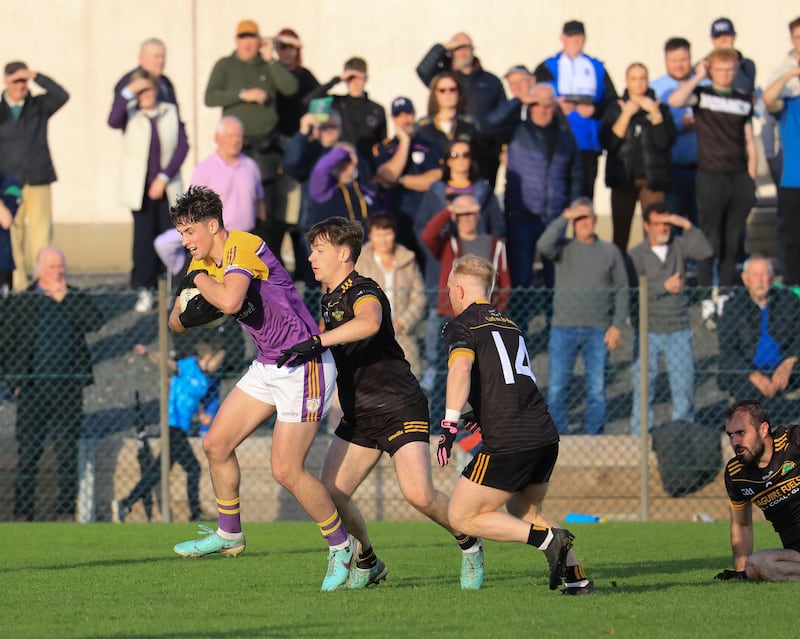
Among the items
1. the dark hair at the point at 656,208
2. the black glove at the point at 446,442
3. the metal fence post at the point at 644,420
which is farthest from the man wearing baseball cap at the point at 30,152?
the black glove at the point at 446,442

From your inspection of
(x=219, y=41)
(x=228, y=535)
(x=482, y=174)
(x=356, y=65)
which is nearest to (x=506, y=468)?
(x=228, y=535)

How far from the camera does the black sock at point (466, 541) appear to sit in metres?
7.55

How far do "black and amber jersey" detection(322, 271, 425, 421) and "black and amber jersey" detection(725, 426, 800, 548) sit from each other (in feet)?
6.03

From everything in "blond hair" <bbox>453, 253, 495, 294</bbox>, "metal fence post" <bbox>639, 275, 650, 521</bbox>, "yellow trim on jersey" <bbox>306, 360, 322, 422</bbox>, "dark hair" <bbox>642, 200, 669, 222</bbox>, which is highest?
"blond hair" <bbox>453, 253, 495, 294</bbox>

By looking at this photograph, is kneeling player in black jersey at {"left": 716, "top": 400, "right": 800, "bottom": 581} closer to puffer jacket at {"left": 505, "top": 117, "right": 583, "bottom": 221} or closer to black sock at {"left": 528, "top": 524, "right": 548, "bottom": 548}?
black sock at {"left": 528, "top": 524, "right": 548, "bottom": 548}

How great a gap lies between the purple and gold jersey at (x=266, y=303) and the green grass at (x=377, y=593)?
1326mm

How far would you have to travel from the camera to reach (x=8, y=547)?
32.8 ft

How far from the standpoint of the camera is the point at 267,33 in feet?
64.6

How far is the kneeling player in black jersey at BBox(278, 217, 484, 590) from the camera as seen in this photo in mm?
7680

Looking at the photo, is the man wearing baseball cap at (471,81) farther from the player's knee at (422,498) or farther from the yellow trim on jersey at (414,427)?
the player's knee at (422,498)

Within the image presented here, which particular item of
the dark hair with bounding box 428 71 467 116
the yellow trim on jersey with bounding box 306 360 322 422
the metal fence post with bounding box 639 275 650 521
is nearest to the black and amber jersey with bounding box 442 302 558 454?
the yellow trim on jersey with bounding box 306 360 322 422

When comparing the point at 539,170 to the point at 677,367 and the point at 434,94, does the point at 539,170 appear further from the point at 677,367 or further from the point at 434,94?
the point at 677,367

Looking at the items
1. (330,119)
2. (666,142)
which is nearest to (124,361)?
(330,119)

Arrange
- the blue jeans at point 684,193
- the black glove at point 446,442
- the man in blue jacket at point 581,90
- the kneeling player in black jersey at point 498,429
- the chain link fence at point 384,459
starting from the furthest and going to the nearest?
the blue jeans at point 684,193 → the man in blue jacket at point 581,90 → the chain link fence at point 384,459 → the kneeling player in black jersey at point 498,429 → the black glove at point 446,442
